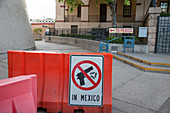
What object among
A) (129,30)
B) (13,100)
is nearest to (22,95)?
(13,100)

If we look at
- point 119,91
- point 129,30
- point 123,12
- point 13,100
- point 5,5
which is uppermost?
point 123,12

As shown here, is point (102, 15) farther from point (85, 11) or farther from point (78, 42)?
point (78, 42)

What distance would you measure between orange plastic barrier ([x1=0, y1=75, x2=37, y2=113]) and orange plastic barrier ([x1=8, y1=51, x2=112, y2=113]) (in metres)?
0.73

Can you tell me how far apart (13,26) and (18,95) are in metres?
9.75

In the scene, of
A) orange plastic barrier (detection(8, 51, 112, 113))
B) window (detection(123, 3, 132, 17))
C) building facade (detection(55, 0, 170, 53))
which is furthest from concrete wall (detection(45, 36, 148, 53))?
window (detection(123, 3, 132, 17))

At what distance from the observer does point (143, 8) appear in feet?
70.6

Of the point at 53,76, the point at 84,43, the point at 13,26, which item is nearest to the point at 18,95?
the point at 53,76

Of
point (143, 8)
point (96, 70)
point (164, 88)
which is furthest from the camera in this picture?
point (143, 8)

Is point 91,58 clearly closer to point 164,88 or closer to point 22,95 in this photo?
point 22,95

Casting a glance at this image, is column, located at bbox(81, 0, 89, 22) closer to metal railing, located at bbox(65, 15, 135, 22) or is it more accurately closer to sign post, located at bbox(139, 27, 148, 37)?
metal railing, located at bbox(65, 15, 135, 22)

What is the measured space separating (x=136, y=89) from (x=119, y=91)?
0.66 m

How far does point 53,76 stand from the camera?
144 inches

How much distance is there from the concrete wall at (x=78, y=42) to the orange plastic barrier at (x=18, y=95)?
11.8 m

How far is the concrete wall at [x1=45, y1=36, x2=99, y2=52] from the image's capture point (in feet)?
49.4
